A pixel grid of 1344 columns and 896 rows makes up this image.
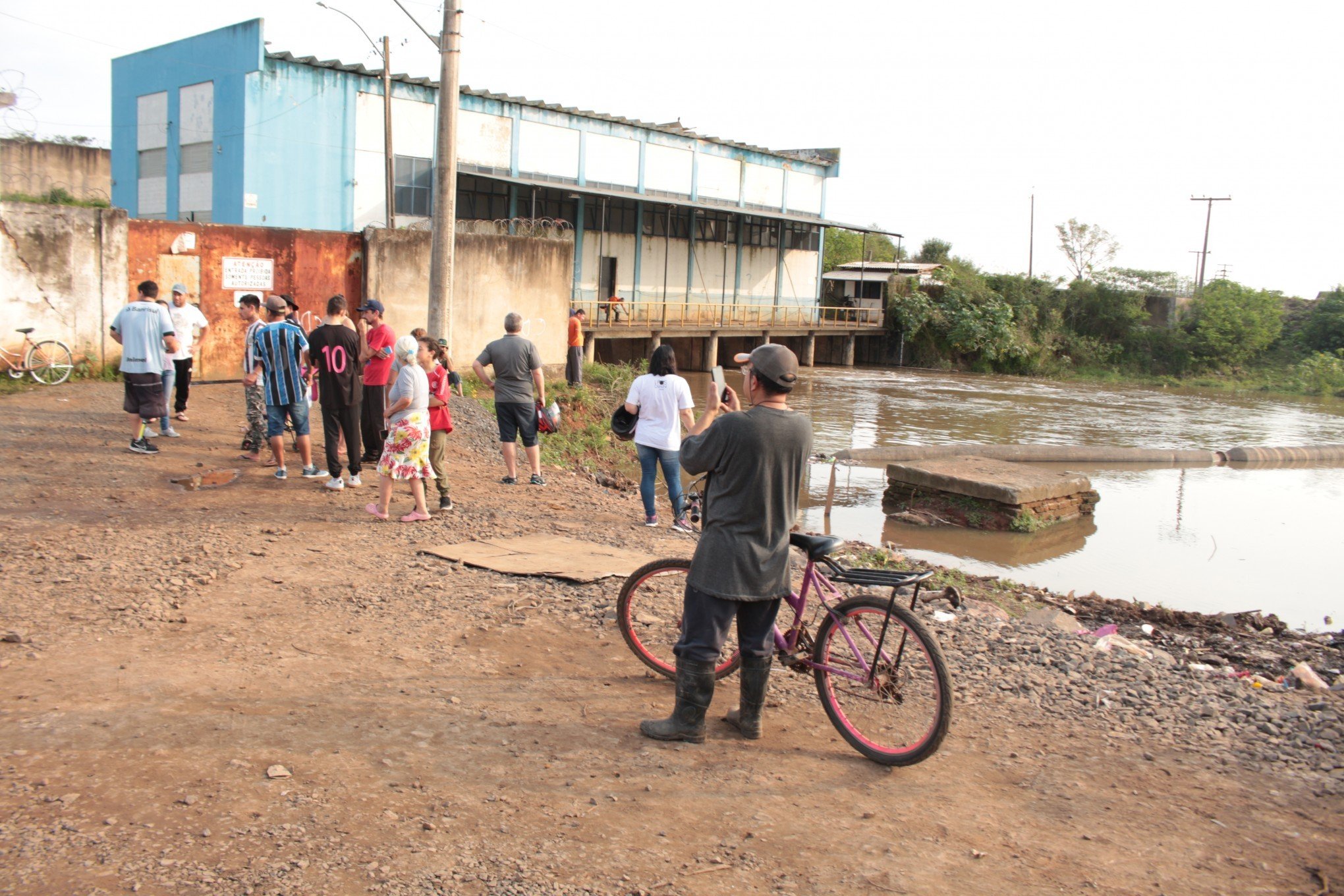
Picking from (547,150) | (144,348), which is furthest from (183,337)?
(547,150)

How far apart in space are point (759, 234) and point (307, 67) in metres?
22.5

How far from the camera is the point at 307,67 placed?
88.2 ft

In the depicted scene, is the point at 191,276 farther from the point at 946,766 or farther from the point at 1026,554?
the point at 946,766

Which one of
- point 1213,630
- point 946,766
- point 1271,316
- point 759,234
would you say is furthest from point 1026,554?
point 1271,316

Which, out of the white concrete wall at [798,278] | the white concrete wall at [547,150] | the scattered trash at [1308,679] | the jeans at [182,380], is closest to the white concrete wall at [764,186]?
the white concrete wall at [798,278]

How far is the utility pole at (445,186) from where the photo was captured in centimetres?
1210

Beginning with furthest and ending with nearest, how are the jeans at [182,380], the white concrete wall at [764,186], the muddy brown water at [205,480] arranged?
the white concrete wall at [764,186], the jeans at [182,380], the muddy brown water at [205,480]

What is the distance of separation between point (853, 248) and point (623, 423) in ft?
223

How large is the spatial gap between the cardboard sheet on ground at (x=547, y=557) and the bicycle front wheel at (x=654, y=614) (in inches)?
59.0

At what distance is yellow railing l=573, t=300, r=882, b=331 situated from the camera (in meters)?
33.4

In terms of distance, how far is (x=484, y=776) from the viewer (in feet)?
12.6

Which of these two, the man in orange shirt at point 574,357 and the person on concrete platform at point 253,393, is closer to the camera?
the person on concrete platform at point 253,393

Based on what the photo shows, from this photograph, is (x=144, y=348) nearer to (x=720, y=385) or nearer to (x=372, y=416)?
(x=372, y=416)

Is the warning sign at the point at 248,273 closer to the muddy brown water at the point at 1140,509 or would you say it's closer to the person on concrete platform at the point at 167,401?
the person on concrete platform at the point at 167,401
